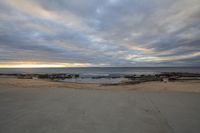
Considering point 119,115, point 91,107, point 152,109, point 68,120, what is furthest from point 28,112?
point 152,109

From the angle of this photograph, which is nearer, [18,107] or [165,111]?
[165,111]

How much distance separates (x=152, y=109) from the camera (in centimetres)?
388

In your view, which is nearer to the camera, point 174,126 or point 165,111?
point 174,126

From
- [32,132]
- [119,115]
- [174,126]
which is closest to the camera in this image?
[32,132]

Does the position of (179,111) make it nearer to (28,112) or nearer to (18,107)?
(28,112)

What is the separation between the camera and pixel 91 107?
13.3 ft

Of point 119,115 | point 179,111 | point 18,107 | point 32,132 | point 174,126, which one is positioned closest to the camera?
point 32,132

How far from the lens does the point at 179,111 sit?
3711mm

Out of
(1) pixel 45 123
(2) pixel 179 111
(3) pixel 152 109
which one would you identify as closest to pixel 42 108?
(1) pixel 45 123

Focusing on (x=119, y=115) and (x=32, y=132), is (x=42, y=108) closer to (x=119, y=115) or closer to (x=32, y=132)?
(x=32, y=132)

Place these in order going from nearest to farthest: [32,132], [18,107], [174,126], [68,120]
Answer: [32,132] < [174,126] < [68,120] < [18,107]

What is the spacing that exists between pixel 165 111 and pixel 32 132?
125 inches

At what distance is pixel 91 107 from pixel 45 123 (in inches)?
57.6

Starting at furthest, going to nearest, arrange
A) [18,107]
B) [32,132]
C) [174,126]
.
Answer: [18,107]
[174,126]
[32,132]
